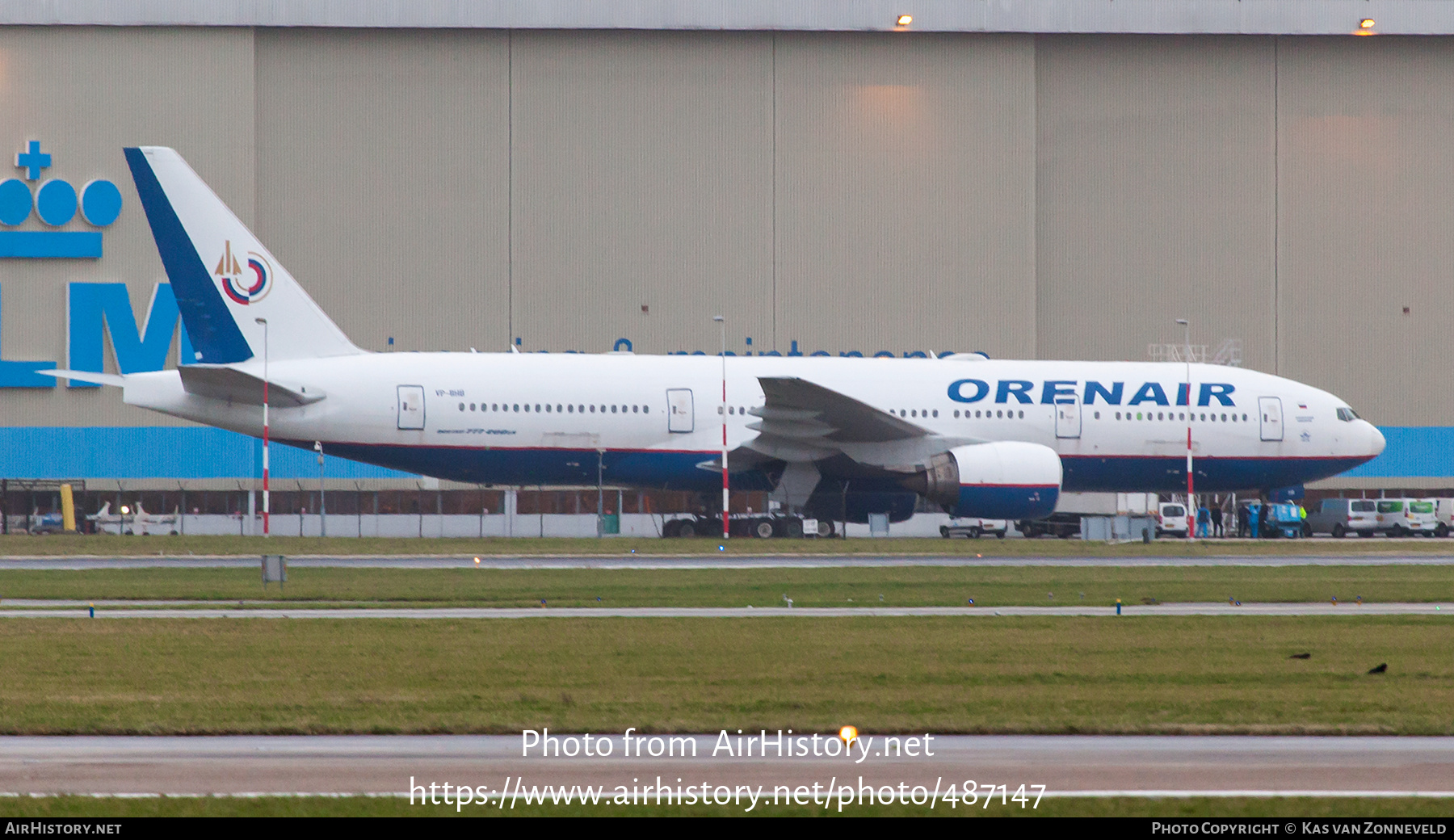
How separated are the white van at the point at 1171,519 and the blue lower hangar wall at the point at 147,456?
24.3 m

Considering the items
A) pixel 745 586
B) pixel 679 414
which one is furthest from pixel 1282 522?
pixel 745 586

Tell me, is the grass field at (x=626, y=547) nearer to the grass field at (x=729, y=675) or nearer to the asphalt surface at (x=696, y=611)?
the asphalt surface at (x=696, y=611)

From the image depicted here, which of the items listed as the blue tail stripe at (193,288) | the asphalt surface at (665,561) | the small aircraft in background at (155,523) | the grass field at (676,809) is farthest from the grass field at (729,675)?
the small aircraft in background at (155,523)

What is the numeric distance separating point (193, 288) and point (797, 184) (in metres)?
23.5

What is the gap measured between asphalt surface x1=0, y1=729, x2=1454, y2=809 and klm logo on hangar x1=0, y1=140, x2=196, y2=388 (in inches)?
1706

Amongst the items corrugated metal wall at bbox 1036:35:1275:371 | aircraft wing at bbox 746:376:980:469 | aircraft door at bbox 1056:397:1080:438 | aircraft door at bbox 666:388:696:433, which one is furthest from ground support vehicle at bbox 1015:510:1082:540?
aircraft door at bbox 666:388:696:433

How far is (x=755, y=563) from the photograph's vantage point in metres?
27.0

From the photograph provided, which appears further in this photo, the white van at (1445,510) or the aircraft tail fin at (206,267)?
the white van at (1445,510)

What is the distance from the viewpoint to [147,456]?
165 ft

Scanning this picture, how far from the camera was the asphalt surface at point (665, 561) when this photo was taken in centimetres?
2627

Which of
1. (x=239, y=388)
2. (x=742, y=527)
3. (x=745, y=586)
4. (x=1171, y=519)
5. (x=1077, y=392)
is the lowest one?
(x=1171, y=519)

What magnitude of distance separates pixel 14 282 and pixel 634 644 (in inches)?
1664

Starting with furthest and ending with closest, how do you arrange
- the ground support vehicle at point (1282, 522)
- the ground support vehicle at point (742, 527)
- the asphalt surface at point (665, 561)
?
1. the ground support vehicle at point (1282, 522)
2. the ground support vehicle at point (742, 527)
3. the asphalt surface at point (665, 561)

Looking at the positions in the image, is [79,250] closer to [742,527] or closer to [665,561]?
[742,527]
